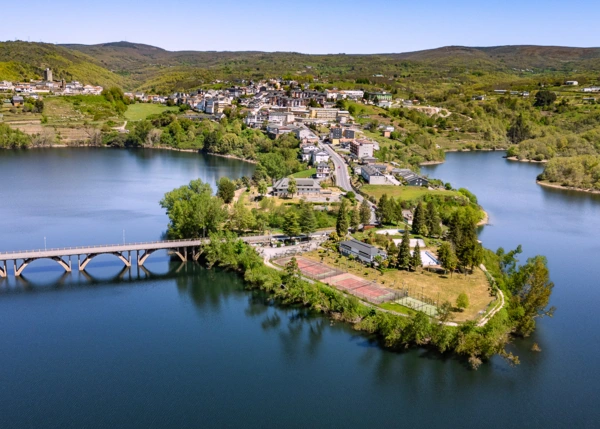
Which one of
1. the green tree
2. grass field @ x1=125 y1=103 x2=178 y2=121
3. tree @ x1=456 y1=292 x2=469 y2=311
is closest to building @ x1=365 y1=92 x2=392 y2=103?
grass field @ x1=125 y1=103 x2=178 y2=121

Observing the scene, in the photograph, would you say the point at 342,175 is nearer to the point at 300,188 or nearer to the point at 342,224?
the point at 300,188

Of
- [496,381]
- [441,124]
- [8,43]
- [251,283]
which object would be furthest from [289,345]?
[8,43]

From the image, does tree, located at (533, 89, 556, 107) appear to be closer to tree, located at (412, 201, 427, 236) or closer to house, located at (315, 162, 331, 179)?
house, located at (315, 162, 331, 179)

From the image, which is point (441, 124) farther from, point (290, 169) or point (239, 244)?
point (239, 244)

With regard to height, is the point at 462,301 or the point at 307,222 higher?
the point at 307,222

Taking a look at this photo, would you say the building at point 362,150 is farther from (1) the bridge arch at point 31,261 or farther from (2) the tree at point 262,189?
(1) the bridge arch at point 31,261

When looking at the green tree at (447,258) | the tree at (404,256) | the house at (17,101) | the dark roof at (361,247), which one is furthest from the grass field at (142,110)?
the green tree at (447,258)

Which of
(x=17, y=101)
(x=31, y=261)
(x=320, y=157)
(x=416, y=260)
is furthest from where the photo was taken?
(x=17, y=101)

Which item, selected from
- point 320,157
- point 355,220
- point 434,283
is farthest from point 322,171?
point 434,283
